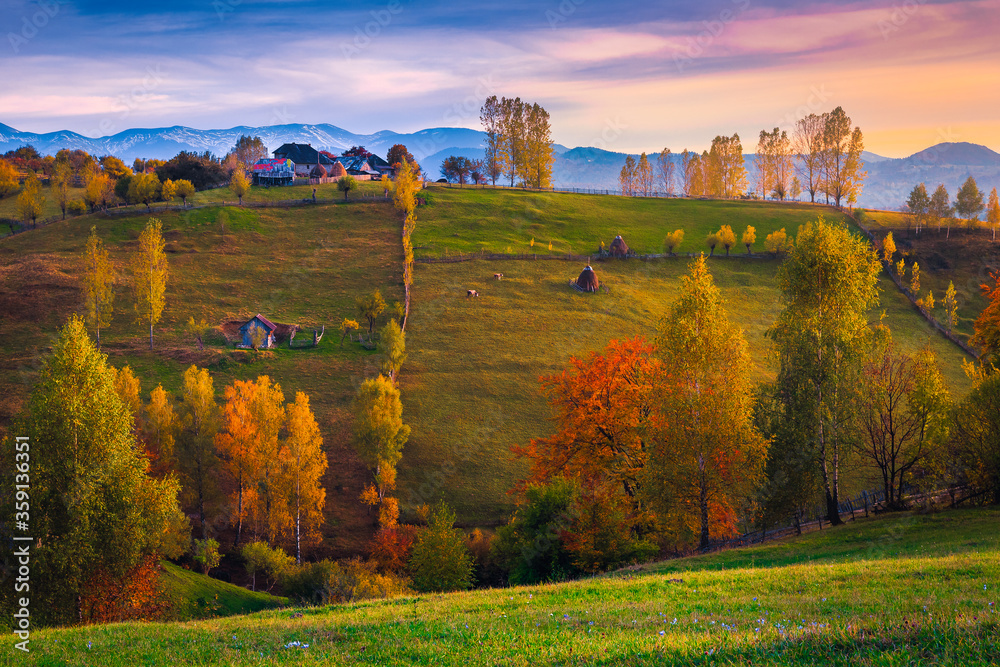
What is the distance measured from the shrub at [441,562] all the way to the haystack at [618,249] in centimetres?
6500

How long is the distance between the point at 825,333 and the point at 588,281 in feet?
165

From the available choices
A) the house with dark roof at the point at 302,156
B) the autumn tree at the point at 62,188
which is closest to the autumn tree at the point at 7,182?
the autumn tree at the point at 62,188

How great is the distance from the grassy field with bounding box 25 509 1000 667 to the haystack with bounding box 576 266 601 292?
A: 200 ft

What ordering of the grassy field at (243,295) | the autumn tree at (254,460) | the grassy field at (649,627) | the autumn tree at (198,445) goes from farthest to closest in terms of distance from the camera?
the grassy field at (243,295) < the autumn tree at (198,445) < the autumn tree at (254,460) < the grassy field at (649,627)

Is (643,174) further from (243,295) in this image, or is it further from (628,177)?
(243,295)

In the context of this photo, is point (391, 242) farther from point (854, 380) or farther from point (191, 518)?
point (854, 380)

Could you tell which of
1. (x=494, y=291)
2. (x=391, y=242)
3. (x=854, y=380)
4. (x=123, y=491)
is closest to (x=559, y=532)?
(x=854, y=380)

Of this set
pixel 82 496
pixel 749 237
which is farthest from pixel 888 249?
pixel 82 496

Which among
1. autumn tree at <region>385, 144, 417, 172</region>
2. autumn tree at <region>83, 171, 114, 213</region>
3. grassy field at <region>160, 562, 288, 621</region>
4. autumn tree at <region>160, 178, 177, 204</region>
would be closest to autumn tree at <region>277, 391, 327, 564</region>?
grassy field at <region>160, 562, 288, 621</region>

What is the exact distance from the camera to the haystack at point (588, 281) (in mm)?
78688

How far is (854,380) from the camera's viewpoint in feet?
97.9

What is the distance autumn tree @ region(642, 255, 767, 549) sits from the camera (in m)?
27.5

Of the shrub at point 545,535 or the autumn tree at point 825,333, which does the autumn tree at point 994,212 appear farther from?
the shrub at point 545,535

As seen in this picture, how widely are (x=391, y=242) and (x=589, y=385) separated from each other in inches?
2406
